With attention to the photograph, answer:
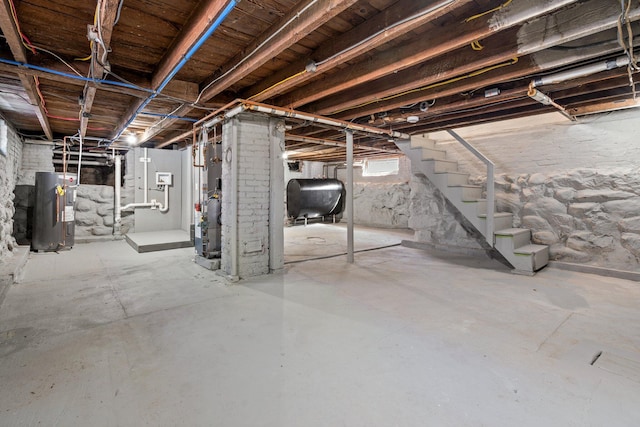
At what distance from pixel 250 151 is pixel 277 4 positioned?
1883 millimetres

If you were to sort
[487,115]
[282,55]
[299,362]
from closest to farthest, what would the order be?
[299,362] < [282,55] < [487,115]

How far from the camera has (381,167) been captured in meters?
9.53

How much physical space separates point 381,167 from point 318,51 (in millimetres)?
7330

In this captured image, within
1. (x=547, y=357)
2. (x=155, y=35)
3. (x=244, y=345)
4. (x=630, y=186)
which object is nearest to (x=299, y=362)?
(x=244, y=345)

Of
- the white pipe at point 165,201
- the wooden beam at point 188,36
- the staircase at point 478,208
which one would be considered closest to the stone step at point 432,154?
the staircase at point 478,208

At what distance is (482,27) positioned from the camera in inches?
75.2

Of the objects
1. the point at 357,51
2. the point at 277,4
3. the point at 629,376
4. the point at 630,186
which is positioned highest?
the point at 277,4

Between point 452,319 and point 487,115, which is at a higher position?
point 487,115

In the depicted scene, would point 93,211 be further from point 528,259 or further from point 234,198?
point 528,259

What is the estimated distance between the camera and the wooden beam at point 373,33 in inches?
68.3

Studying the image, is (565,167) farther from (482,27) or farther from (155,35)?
(155,35)

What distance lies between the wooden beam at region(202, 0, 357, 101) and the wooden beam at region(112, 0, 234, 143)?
444 millimetres

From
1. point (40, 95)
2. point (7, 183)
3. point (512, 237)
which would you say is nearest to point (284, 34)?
point (40, 95)

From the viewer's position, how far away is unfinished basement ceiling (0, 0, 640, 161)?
1851mm
